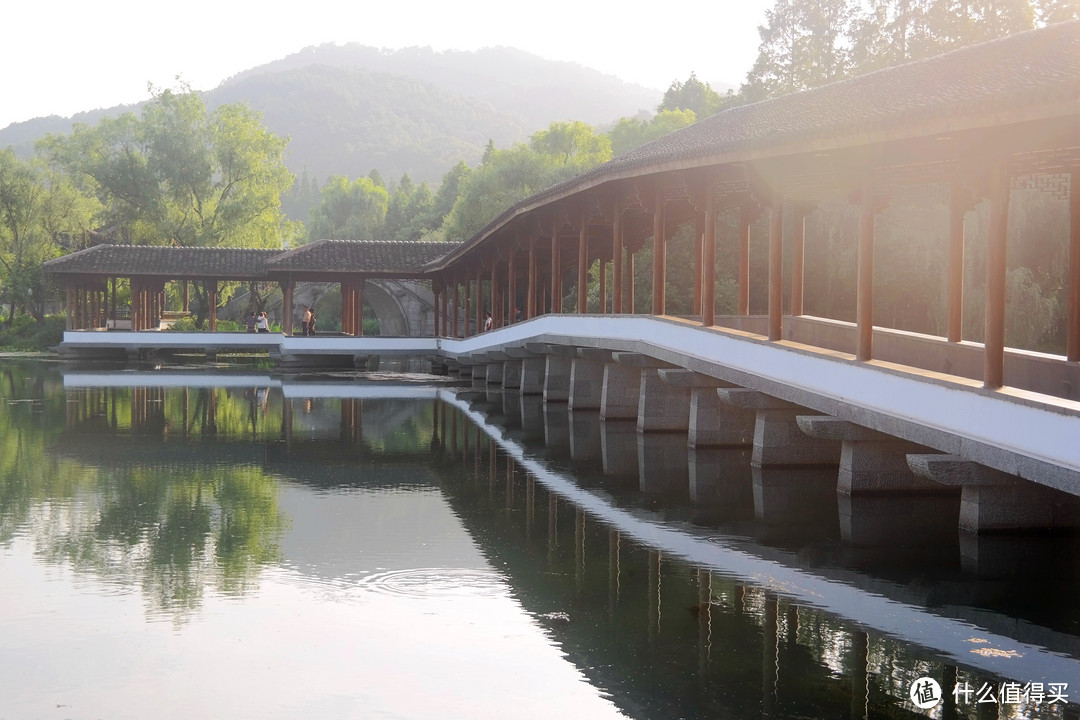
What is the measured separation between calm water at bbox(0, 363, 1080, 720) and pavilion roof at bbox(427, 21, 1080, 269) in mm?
3271

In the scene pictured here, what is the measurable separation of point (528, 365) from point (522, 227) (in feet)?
10.0

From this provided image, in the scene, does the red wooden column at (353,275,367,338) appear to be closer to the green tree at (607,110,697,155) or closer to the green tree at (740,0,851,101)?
the green tree at (740,0,851,101)

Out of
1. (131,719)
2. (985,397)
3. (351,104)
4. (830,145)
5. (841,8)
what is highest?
(351,104)

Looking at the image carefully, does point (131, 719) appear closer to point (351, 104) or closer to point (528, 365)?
point (528, 365)

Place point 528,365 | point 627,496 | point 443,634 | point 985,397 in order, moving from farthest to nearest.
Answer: point 528,365 → point 627,496 → point 985,397 → point 443,634

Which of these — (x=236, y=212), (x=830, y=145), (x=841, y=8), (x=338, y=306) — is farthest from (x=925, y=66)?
(x=338, y=306)

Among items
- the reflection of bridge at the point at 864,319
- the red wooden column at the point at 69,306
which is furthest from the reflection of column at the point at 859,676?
the red wooden column at the point at 69,306

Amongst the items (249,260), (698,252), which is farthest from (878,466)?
(249,260)

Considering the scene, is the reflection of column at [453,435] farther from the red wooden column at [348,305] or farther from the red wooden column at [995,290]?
the red wooden column at [348,305]

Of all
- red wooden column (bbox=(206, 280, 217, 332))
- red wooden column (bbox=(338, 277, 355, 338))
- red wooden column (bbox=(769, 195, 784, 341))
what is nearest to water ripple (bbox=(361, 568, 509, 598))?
red wooden column (bbox=(769, 195, 784, 341))

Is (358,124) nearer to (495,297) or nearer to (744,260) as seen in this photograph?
(495,297)

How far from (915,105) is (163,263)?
3490cm

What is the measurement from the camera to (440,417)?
21.8 meters

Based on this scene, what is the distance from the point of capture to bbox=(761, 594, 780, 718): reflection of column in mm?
6156
